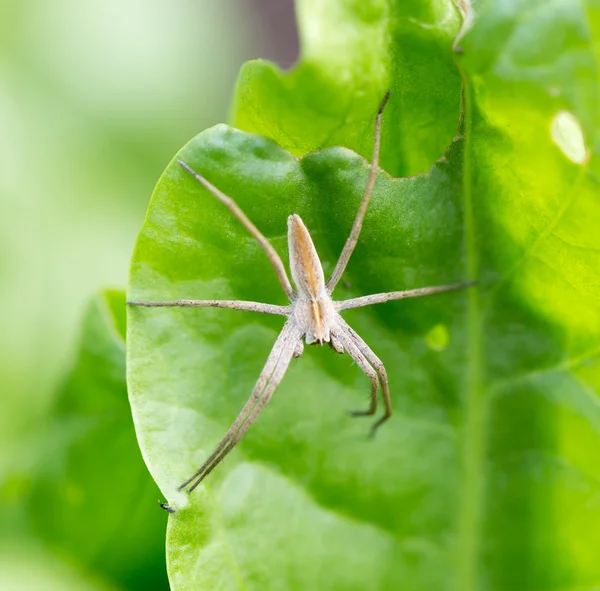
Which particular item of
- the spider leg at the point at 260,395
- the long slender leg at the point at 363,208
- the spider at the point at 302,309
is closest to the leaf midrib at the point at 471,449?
the spider at the point at 302,309

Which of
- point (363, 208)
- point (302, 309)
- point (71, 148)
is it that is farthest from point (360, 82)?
point (71, 148)

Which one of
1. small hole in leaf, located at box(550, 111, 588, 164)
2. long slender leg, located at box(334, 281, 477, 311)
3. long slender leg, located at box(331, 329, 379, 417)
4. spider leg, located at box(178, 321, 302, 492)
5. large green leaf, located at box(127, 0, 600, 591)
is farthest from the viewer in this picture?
long slender leg, located at box(331, 329, 379, 417)

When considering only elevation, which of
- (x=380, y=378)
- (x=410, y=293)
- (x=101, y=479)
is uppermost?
(x=410, y=293)

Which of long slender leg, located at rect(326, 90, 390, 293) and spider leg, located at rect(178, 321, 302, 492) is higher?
long slender leg, located at rect(326, 90, 390, 293)

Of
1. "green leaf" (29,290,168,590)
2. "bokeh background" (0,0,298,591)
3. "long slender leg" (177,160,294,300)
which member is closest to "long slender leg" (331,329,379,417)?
"long slender leg" (177,160,294,300)

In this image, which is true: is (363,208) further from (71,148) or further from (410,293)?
(71,148)

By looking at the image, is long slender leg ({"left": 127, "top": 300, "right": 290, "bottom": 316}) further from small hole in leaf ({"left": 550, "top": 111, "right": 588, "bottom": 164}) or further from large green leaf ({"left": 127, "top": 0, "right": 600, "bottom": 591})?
small hole in leaf ({"left": 550, "top": 111, "right": 588, "bottom": 164})

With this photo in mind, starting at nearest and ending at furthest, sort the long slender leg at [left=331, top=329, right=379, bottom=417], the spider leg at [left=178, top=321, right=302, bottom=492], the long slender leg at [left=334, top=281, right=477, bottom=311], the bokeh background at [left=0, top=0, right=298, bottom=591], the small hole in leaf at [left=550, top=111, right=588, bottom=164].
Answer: the small hole in leaf at [left=550, top=111, right=588, bottom=164]
the spider leg at [left=178, top=321, right=302, bottom=492]
the long slender leg at [left=334, top=281, right=477, bottom=311]
the long slender leg at [left=331, top=329, right=379, bottom=417]
the bokeh background at [left=0, top=0, right=298, bottom=591]

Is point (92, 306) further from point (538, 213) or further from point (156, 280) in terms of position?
point (538, 213)
